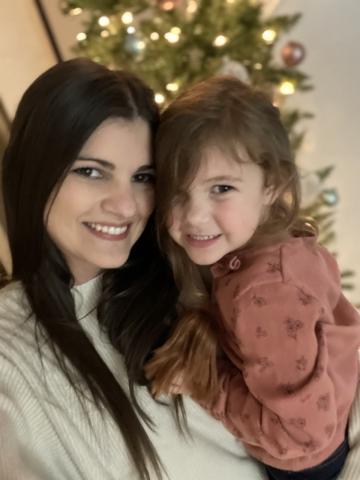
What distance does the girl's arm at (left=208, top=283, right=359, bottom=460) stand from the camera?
881mm

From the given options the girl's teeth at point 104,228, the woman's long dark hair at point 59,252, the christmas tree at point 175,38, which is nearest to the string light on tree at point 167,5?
the christmas tree at point 175,38

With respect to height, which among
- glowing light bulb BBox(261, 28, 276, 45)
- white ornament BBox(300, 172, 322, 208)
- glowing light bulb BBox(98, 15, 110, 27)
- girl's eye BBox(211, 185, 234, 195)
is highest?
glowing light bulb BBox(98, 15, 110, 27)

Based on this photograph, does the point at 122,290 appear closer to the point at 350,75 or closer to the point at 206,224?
the point at 206,224

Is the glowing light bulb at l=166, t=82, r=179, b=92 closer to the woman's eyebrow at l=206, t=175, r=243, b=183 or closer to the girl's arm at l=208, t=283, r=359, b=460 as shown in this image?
the woman's eyebrow at l=206, t=175, r=243, b=183

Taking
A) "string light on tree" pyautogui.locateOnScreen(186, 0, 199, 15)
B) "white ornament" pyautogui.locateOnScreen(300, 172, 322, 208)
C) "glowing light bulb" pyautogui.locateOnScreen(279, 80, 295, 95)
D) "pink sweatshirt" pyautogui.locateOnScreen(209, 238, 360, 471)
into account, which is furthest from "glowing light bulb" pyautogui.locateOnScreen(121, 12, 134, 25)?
"pink sweatshirt" pyautogui.locateOnScreen(209, 238, 360, 471)

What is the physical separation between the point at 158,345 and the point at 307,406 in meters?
0.40

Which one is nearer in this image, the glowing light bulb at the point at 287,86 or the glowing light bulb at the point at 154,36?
the glowing light bulb at the point at 154,36

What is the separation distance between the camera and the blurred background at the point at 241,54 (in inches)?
78.0

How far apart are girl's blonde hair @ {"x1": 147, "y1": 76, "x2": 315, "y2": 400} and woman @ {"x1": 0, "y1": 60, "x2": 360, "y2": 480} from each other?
6 centimetres

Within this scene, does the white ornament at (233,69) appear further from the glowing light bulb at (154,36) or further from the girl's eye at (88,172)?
the girl's eye at (88,172)

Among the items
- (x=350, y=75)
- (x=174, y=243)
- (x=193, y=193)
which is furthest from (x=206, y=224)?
(x=350, y=75)

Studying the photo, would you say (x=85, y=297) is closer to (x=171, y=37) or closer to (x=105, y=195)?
(x=105, y=195)

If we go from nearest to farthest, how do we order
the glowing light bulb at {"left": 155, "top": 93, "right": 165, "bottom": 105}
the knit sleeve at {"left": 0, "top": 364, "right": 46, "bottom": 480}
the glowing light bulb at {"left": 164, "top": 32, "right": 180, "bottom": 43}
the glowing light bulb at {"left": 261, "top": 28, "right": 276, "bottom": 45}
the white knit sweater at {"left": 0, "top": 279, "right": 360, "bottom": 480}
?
the knit sleeve at {"left": 0, "top": 364, "right": 46, "bottom": 480}, the white knit sweater at {"left": 0, "top": 279, "right": 360, "bottom": 480}, the glowing light bulb at {"left": 155, "top": 93, "right": 165, "bottom": 105}, the glowing light bulb at {"left": 164, "top": 32, "right": 180, "bottom": 43}, the glowing light bulb at {"left": 261, "top": 28, "right": 276, "bottom": 45}

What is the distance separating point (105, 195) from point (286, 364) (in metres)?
0.47
